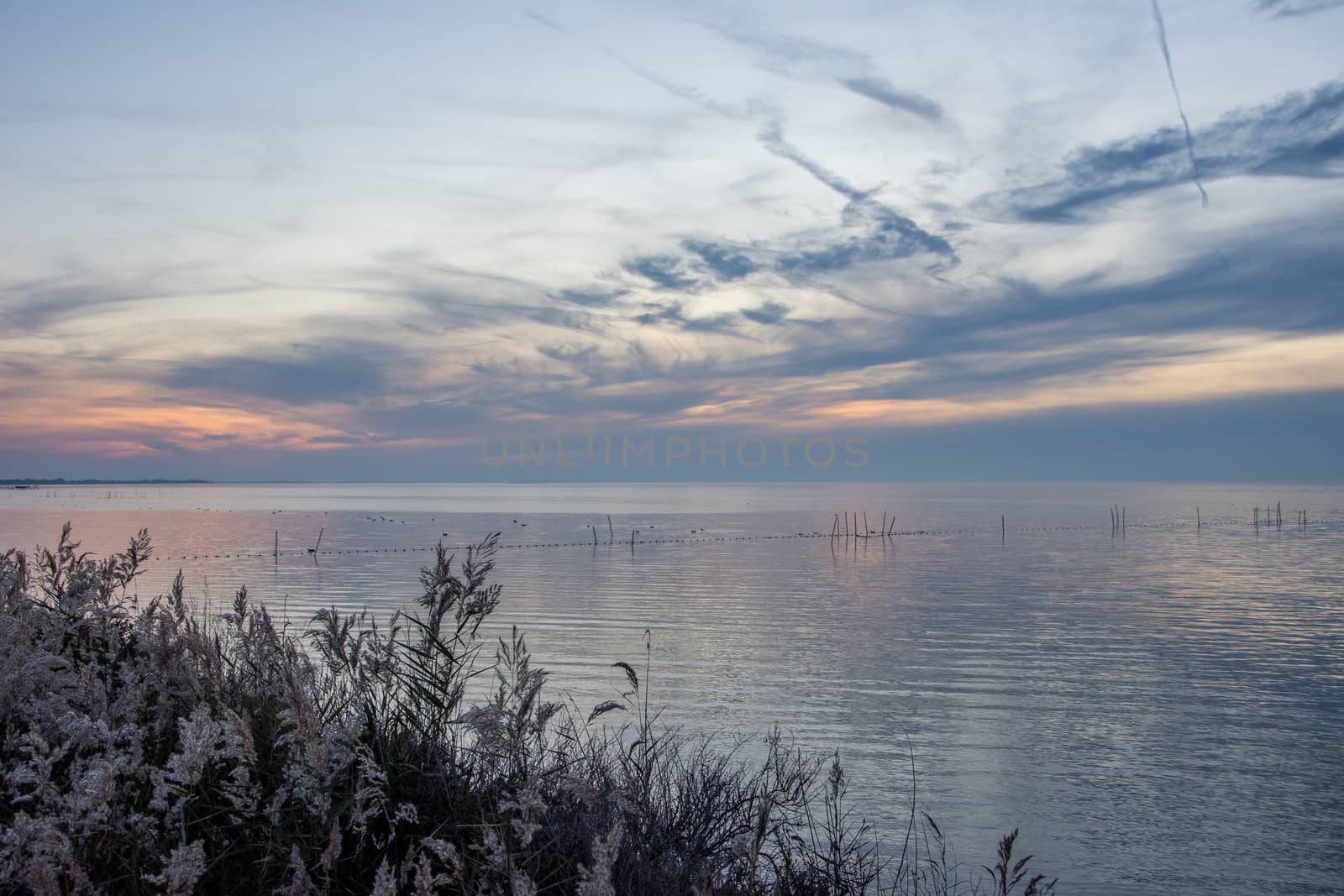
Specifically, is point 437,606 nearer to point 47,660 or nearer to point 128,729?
point 128,729

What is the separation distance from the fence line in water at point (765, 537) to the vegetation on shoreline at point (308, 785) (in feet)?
114

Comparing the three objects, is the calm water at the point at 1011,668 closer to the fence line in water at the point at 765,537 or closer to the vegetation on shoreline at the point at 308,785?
the fence line in water at the point at 765,537

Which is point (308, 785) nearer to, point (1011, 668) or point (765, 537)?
point (1011, 668)

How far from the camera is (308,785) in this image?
435cm

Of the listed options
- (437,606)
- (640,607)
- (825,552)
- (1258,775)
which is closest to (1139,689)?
(1258,775)

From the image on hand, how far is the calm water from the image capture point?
1162cm

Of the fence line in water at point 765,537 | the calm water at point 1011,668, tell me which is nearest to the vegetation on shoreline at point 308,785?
the calm water at point 1011,668

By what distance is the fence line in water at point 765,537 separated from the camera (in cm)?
5550

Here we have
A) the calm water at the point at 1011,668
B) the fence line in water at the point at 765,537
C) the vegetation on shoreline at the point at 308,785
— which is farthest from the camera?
the fence line in water at the point at 765,537

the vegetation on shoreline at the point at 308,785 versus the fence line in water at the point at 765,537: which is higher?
the vegetation on shoreline at the point at 308,785

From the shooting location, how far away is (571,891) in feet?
16.4

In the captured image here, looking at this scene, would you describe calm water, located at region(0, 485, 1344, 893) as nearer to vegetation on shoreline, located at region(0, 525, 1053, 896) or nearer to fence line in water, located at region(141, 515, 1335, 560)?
fence line in water, located at region(141, 515, 1335, 560)

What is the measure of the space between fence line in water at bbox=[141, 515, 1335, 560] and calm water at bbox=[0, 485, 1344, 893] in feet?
3.06

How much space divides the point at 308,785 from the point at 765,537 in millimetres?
71865
